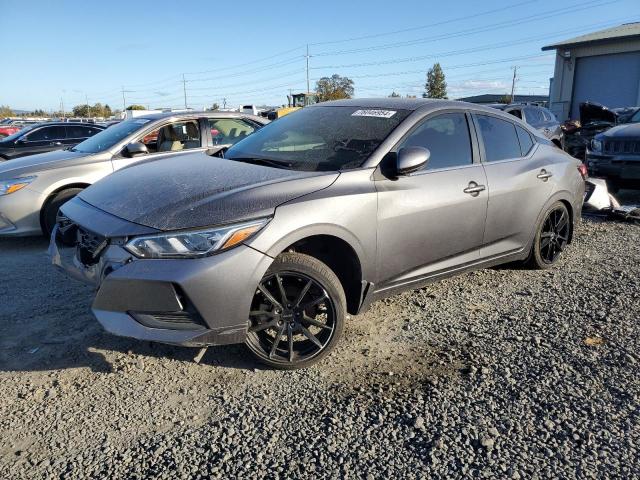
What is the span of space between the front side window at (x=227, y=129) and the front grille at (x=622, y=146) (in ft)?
18.6

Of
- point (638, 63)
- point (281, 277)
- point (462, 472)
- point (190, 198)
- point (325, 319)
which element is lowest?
point (462, 472)

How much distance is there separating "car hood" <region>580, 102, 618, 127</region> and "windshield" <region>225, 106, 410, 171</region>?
9.75 m

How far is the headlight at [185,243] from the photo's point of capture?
2725 mm

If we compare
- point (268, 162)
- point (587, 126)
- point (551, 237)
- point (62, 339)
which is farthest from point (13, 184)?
point (587, 126)

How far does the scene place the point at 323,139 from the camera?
3826mm

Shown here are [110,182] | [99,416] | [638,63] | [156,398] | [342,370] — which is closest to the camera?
[99,416]

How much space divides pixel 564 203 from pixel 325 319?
3099 millimetres

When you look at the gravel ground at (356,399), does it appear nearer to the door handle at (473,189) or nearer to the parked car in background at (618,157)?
the door handle at (473,189)

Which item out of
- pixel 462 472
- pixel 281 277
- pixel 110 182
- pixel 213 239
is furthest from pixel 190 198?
pixel 462 472

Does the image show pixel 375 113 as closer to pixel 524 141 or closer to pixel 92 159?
pixel 524 141

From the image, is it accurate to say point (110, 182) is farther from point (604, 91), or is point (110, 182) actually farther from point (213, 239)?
point (604, 91)

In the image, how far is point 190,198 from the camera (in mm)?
2979

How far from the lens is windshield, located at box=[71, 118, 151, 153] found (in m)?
6.39

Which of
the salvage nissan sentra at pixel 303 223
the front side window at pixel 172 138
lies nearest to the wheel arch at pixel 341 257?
the salvage nissan sentra at pixel 303 223
